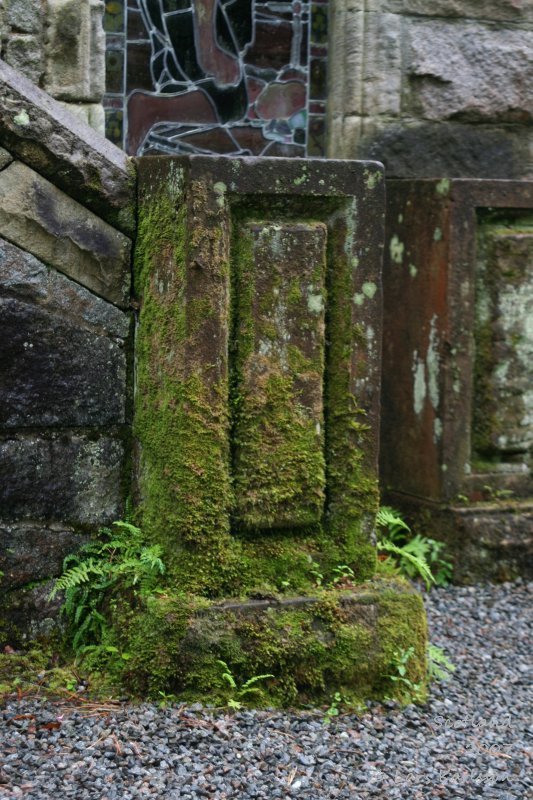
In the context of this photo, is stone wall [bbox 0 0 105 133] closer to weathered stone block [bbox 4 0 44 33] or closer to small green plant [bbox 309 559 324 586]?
weathered stone block [bbox 4 0 44 33]

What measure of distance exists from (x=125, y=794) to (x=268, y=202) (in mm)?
1725

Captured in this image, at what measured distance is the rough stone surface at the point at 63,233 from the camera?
132 inches

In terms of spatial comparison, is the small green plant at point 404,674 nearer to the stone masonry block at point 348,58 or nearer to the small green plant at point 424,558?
the small green plant at point 424,558

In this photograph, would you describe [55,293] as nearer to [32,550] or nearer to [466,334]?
[32,550]

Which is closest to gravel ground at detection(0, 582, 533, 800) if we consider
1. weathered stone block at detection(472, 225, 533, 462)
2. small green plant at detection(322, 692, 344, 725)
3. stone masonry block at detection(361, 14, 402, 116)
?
small green plant at detection(322, 692, 344, 725)

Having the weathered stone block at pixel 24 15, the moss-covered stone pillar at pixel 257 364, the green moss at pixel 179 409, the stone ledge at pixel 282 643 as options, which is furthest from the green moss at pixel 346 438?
the weathered stone block at pixel 24 15

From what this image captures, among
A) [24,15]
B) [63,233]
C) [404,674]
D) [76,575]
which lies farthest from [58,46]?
[404,674]

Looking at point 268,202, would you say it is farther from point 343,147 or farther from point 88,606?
point 343,147

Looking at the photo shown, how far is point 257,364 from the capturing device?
337cm

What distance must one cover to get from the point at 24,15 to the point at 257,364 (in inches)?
82.7

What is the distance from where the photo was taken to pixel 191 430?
3.30m

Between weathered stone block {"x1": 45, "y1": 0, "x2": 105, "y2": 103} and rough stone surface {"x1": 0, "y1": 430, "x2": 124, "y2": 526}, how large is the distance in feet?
5.98

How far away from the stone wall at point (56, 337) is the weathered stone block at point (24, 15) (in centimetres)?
124

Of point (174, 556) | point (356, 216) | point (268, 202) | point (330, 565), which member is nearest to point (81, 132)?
point (268, 202)
